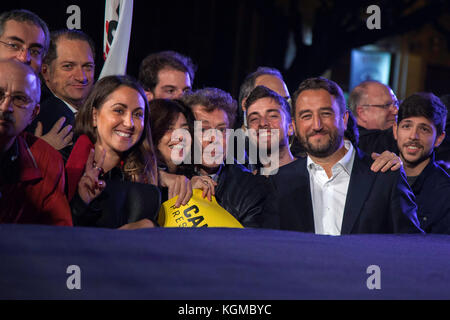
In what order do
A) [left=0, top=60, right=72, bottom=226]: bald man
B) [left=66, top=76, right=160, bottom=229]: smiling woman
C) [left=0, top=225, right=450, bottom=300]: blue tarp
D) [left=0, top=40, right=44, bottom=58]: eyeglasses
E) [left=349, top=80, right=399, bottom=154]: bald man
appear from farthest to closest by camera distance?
[left=349, top=80, right=399, bottom=154]: bald man → [left=0, top=40, right=44, bottom=58]: eyeglasses → [left=66, top=76, right=160, bottom=229]: smiling woman → [left=0, top=60, right=72, bottom=226]: bald man → [left=0, top=225, right=450, bottom=300]: blue tarp

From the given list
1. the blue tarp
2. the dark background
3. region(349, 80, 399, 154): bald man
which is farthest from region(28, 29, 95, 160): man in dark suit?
the dark background

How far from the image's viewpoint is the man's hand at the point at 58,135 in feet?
8.90

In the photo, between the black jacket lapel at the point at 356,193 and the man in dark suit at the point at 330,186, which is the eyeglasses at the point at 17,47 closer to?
the man in dark suit at the point at 330,186

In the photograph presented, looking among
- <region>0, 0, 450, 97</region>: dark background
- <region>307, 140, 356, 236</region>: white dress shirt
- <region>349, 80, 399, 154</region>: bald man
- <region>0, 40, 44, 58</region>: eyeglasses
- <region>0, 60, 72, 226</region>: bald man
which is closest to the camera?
<region>0, 60, 72, 226</region>: bald man

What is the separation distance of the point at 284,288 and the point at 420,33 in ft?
37.6

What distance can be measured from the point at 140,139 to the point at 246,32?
7517 mm

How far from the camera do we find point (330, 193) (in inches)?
107

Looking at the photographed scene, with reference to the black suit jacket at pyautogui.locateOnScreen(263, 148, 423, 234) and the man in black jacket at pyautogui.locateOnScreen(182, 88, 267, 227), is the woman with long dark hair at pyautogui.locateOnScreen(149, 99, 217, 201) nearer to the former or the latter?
the man in black jacket at pyautogui.locateOnScreen(182, 88, 267, 227)

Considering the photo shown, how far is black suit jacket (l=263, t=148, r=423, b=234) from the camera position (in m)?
2.59

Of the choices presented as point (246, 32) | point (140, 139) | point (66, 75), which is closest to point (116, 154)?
point (140, 139)

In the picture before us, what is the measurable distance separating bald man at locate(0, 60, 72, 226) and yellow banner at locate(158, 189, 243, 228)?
1.79 feet

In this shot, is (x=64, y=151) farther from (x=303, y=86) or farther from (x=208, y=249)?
(x=208, y=249)
